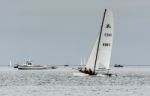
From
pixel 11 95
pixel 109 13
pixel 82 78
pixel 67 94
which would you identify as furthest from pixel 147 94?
pixel 82 78

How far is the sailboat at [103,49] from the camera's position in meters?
134

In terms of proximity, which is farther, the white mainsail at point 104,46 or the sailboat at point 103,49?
the sailboat at point 103,49

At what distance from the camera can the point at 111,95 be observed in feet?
288

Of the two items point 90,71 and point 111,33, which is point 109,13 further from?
point 90,71

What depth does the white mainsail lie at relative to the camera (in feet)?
438

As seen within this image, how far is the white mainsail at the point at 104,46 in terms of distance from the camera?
13338 centimetres

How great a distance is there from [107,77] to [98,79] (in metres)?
8.01

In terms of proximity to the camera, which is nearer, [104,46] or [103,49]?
[104,46]

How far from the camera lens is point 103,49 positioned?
13650 cm

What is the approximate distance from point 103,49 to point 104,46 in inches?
29.0

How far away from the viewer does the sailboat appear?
5261 inches

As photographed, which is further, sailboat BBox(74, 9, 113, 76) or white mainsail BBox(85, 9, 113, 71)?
sailboat BBox(74, 9, 113, 76)

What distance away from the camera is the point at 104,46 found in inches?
5364

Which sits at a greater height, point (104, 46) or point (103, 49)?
point (104, 46)
